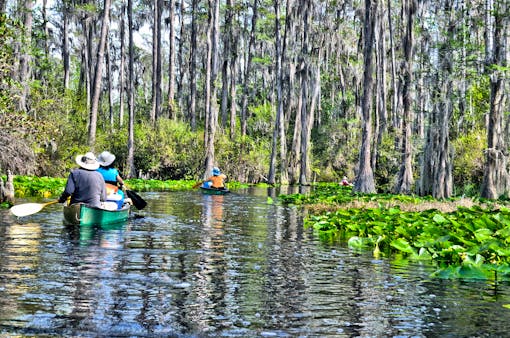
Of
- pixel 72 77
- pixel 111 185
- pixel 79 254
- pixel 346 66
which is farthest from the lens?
pixel 72 77

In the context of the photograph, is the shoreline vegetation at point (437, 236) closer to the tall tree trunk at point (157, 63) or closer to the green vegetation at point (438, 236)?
the green vegetation at point (438, 236)

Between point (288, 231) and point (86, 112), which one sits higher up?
point (86, 112)

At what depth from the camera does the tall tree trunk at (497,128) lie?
2492 centimetres

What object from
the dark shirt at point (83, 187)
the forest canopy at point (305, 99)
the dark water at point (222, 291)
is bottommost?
the dark water at point (222, 291)

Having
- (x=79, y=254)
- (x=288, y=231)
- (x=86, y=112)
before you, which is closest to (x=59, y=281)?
(x=79, y=254)

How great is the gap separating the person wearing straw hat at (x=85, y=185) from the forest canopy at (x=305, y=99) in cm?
772

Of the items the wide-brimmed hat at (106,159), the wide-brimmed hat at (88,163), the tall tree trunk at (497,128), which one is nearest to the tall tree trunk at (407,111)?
the tall tree trunk at (497,128)

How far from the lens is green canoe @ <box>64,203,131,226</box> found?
1476 cm

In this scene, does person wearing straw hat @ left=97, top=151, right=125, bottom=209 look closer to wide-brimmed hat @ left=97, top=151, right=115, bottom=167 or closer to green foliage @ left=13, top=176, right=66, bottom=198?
wide-brimmed hat @ left=97, top=151, right=115, bottom=167

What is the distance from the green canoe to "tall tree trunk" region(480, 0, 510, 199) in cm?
1473

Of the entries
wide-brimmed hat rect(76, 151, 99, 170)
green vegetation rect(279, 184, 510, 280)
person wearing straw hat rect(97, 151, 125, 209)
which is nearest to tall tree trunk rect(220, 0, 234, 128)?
person wearing straw hat rect(97, 151, 125, 209)

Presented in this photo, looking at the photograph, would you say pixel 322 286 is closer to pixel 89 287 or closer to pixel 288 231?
pixel 89 287

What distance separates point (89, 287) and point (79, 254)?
124 inches

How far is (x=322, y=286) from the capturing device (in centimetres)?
866
